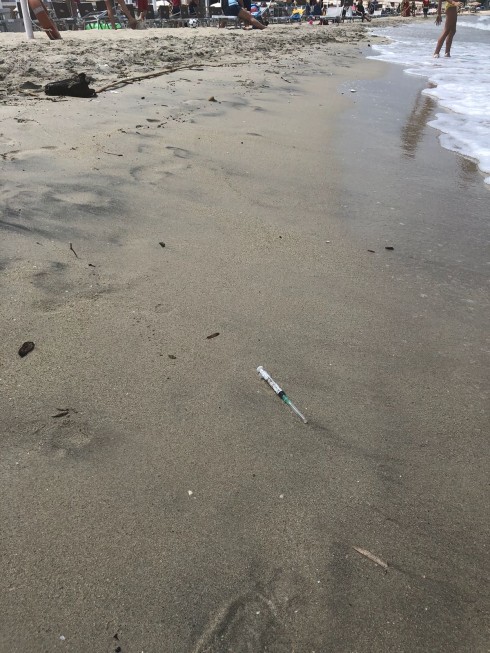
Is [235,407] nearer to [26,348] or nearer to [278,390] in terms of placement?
[278,390]

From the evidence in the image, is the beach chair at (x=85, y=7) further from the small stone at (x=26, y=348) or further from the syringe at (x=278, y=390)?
the syringe at (x=278, y=390)

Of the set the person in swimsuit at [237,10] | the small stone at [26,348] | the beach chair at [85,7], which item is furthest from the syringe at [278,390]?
the beach chair at [85,7]

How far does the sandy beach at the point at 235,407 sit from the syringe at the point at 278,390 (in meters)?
0.03

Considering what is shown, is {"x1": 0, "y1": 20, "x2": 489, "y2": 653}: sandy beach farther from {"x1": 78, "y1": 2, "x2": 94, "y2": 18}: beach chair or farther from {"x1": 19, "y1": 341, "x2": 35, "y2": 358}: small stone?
{"x1": 78, "y1": 2, "x2": 94, "y2": 18}: beach chair

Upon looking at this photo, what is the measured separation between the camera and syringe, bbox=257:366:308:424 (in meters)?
1.66

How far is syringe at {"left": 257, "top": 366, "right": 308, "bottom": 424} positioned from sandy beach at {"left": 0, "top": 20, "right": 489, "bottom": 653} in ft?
0.09

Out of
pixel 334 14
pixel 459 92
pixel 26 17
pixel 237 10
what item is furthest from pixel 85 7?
pixel 459 92

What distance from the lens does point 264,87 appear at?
656 cm

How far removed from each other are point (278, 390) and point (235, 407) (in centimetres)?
17

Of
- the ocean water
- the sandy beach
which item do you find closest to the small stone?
the sandy beach

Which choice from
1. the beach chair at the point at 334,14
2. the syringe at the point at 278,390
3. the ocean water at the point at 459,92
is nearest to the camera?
the syringe at the point at 278,390

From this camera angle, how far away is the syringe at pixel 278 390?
65.2 inches

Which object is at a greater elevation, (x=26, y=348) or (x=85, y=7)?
(x=85, y=7)

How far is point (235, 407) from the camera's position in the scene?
66.0 inches
